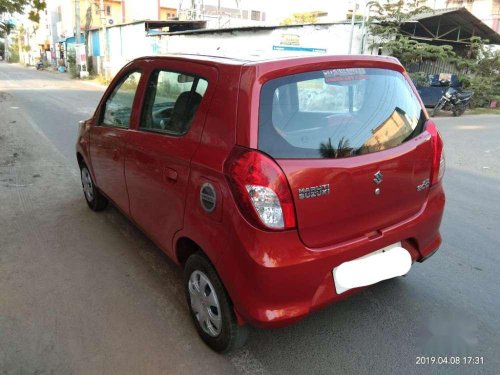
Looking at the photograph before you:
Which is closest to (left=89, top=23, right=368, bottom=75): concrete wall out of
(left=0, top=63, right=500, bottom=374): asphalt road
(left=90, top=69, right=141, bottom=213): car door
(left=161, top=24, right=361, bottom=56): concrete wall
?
(left=161, top=24, right=361, bottom=56): concrete wall

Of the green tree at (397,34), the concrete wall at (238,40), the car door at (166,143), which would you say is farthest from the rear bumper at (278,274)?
the green tree at (397,34)

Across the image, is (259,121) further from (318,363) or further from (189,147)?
(318,363)

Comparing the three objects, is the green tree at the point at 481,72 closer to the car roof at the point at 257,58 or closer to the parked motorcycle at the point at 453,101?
the parked motorcycle at the point at 453,101

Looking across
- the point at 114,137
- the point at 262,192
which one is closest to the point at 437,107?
the point at 114,137

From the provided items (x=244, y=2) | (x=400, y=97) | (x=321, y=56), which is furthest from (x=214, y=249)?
(x=244, y=2)

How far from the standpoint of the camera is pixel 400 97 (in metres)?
2.74

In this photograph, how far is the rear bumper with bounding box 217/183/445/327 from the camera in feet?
6.90

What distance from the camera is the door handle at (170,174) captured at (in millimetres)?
2624

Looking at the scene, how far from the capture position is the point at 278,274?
6.91 ft

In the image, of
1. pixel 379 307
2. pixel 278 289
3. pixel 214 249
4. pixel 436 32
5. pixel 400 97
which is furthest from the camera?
pixel 436 32

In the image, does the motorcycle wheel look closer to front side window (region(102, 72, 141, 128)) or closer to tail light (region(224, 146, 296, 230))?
front side window (region(102, 72, 141, 128))

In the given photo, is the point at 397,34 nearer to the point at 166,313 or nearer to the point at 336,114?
the point at 336,114

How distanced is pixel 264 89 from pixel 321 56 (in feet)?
1.55

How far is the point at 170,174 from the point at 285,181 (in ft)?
2.93
